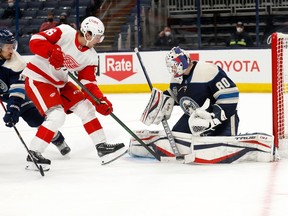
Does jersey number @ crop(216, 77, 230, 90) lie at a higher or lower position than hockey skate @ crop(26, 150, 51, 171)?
higher

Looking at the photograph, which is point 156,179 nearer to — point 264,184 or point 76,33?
point 264,184

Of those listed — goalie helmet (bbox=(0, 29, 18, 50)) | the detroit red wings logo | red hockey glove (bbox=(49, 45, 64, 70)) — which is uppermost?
goalie helmet (bbox=(0, 29, 18, 50))

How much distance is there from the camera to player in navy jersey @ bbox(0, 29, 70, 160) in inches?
155

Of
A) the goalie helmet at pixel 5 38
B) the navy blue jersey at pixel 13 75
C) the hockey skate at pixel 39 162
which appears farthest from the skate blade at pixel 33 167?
the goalie helmet at pixel 5 38

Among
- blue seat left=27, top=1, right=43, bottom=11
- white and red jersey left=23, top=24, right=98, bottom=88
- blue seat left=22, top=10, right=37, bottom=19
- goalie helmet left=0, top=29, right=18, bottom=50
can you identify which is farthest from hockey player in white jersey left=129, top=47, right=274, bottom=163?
blue seat left=27, top=1, right=43, bottom=11

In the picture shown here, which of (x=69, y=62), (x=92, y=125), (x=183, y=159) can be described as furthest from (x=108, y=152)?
(x=69, y=62)

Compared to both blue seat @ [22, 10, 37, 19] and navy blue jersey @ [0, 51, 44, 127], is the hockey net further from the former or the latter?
blue seat @ [22, 10, 37, 19]

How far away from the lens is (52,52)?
378 centimetres

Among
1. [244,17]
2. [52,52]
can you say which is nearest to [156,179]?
[52,52]

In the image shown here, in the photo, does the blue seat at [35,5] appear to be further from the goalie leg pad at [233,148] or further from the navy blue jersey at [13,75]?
the goalie leg pad at [233,148]

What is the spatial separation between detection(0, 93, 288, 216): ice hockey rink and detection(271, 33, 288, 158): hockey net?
0.69 ft

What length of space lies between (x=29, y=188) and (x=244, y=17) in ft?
23.1

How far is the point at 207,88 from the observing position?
3.96 metres

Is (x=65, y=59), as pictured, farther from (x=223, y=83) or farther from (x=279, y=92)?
(x=279, y=92)
